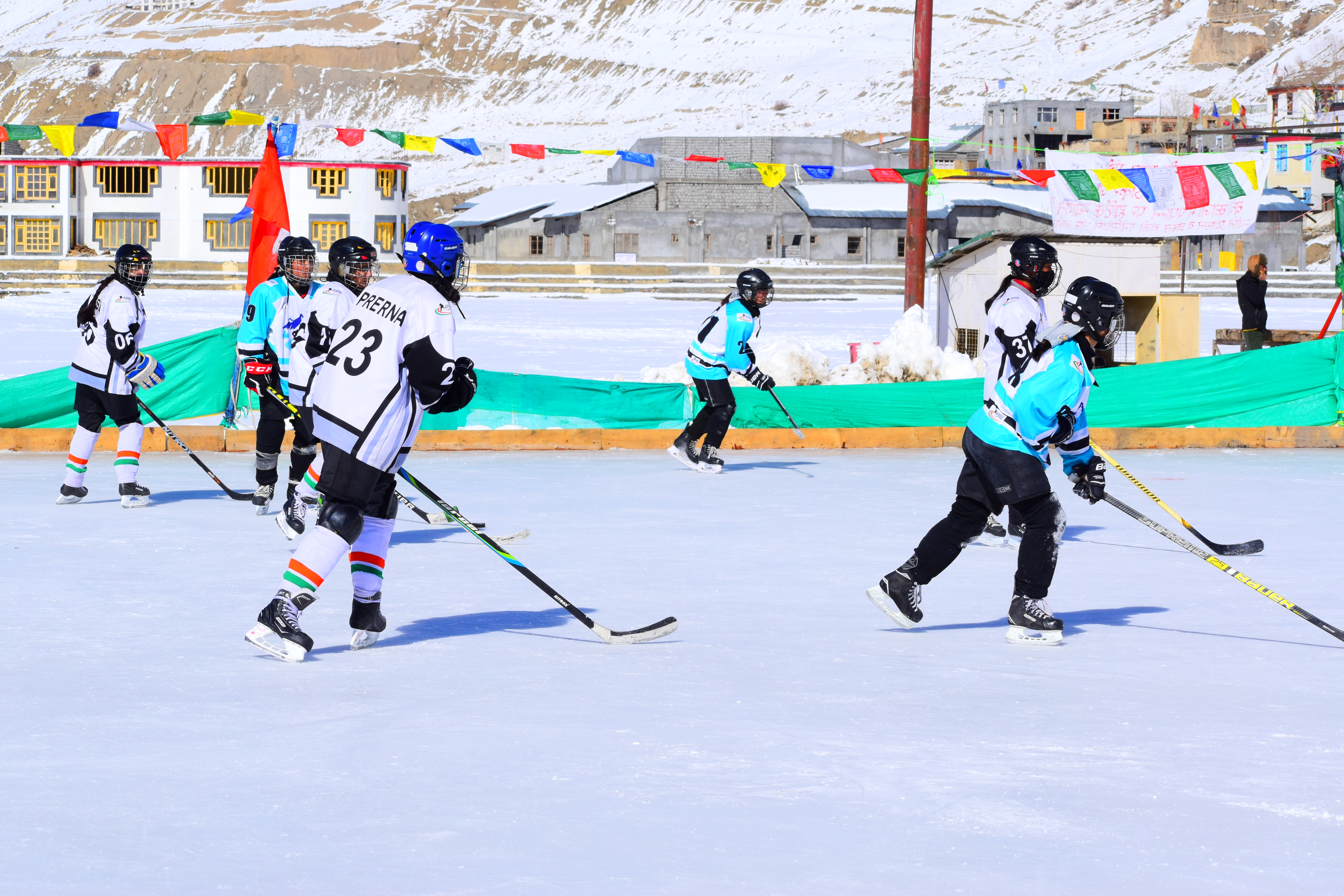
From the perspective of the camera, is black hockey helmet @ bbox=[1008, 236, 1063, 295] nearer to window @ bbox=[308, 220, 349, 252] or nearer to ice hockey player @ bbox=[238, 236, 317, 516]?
ice hockey player @ bbox=[238, 236, 317, 516]

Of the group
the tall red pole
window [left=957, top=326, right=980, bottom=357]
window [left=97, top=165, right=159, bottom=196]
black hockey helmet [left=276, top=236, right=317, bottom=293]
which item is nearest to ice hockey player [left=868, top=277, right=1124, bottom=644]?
black hockey helmet [left=276, top=236, right=317, bottom=293]

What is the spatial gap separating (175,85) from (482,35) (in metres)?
39.0

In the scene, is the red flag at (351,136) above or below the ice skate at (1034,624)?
above

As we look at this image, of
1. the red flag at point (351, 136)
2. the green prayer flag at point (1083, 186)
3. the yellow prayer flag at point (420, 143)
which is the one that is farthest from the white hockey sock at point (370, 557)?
the red flag at point (351, 136)

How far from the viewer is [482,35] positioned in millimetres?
193000

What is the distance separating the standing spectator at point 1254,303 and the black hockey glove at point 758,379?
7.69 meters

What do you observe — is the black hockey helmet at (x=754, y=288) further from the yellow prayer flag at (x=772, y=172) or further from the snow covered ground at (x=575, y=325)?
the yellow prayer flag at (x=772, y=172)

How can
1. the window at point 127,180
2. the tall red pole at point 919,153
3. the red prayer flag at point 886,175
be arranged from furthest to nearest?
the window at point 127,180 < the red prayer flag at point 886,175 < the tall red pole at point 919,153

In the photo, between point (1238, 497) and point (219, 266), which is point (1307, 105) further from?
point (1238, 497)

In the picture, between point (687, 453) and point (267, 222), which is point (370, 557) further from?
point (267, 222)

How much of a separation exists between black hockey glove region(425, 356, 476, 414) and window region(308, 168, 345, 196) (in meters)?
56.2

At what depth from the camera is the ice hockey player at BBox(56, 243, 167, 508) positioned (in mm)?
9289

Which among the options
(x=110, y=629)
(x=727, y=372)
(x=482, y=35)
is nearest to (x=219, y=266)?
(x=727, y=372)

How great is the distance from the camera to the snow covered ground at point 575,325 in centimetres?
2308
